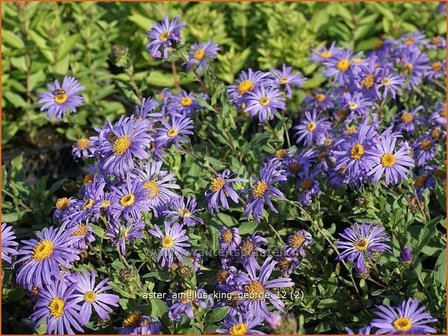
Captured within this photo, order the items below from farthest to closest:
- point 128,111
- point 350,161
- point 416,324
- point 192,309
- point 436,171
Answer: point 128,111, point 436,171, point 350,161, point 192,309, point 416,324

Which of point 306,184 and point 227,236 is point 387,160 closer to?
point 306,184

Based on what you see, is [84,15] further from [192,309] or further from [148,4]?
[192,309]

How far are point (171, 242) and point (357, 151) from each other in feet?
2.03

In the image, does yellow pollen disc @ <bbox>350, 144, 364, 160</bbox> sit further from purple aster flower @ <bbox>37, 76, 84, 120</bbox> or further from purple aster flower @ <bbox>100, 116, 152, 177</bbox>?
purple aster flower @ <bbox>37, 76, 84, 120</bbox>

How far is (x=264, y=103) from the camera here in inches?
106

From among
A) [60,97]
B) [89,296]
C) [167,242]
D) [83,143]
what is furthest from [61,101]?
[89,296]

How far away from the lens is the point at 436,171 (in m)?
2.65

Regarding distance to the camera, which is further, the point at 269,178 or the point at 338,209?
the point at 338,209

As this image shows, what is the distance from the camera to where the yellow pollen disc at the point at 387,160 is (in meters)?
2.23

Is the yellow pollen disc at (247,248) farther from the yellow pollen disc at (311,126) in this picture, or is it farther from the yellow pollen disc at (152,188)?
the yellow pollen disc at (311,126)

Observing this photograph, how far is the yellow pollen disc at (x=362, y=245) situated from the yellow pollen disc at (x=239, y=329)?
0.42m

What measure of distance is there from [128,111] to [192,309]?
218 centimetres

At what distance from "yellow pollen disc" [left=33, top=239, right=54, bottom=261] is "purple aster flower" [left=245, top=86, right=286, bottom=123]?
875 millimetres

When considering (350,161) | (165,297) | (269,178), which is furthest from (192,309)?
(350,161)
